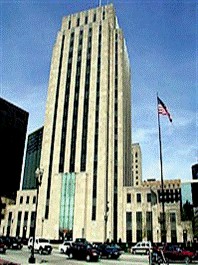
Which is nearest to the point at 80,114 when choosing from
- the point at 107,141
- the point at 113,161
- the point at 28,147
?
the point at 107,141

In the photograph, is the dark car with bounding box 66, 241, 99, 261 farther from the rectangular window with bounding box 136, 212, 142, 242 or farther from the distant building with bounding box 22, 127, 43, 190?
the distant building with bounding box 22, 127, 43, 190

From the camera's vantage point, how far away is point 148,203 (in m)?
79.9

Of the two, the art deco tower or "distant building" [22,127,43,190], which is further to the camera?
"distant building" [22,127,43,190]

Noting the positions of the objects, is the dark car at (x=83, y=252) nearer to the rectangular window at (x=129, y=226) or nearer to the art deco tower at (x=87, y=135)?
the art deco tower at (x=87, y=135)

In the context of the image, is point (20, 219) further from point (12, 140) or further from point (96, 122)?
point (12, 140)

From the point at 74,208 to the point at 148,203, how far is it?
20449 mm

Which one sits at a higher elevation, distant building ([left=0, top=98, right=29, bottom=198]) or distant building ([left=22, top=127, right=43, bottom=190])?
distant building ([left=22, top=127, right=43, bottom=190])

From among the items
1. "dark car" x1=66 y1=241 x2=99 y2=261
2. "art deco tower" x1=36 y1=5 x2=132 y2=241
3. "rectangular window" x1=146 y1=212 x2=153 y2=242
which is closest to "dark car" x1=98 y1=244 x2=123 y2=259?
"dark car" x1=66 y1=241 x2=99 y2=261

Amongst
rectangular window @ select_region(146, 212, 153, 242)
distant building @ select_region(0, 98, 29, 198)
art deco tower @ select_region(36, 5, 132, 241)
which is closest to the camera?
distant building @ select_region(0, 98, 29, 198)

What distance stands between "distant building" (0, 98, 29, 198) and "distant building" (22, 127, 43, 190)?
116521 mm

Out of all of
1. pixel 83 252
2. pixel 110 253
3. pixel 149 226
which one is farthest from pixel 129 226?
pixel 83 252

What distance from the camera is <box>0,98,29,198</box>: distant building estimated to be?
148ft

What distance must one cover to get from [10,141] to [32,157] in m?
131

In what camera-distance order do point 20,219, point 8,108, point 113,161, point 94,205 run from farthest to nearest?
point 20,219 < point 113,161 < point 94,205 < point 8,108
